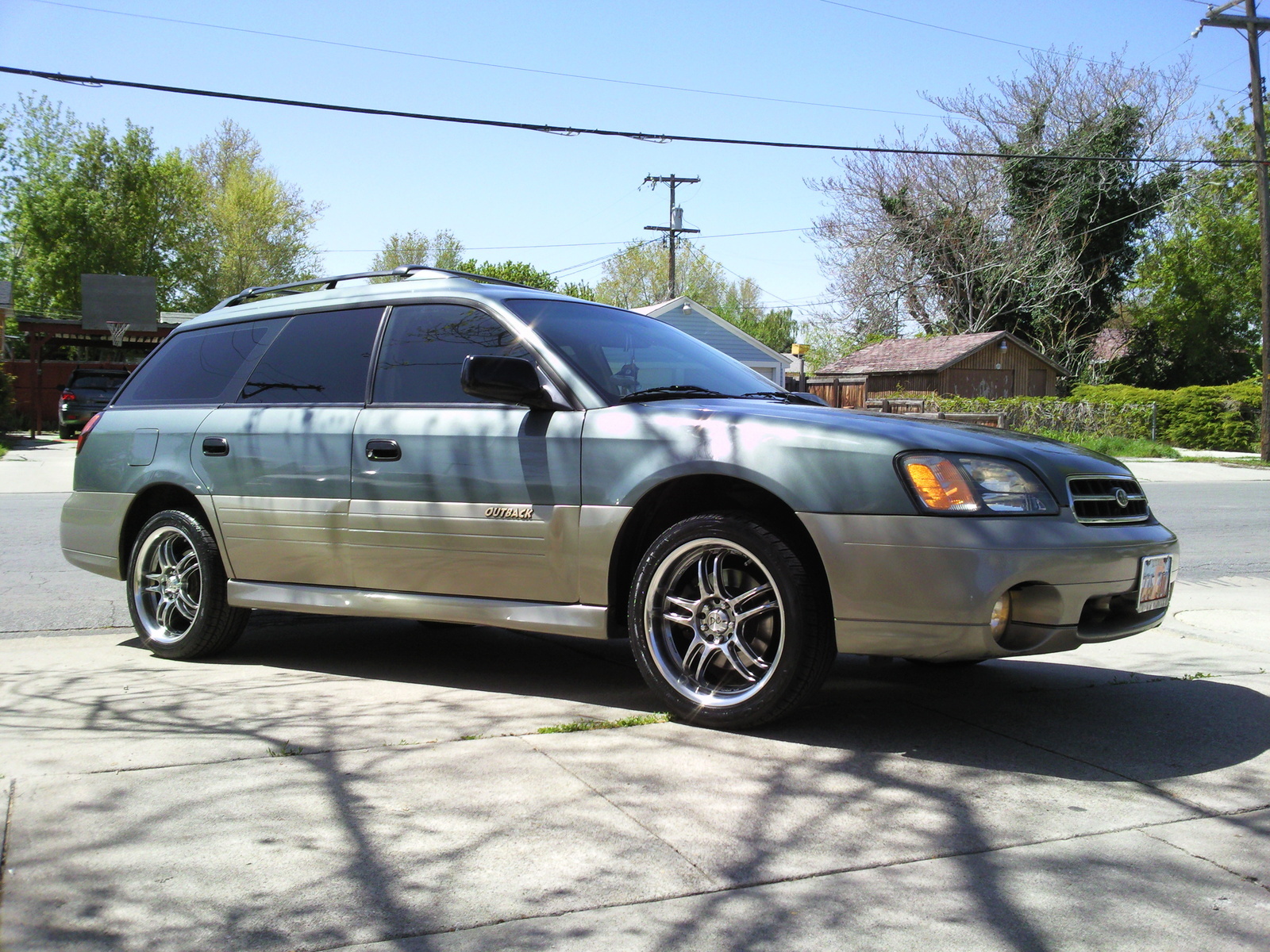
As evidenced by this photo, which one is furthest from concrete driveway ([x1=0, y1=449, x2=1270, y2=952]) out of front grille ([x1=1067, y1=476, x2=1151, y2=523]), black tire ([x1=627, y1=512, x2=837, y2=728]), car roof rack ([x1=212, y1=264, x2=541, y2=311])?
car roof rack ([x1=212, y1=264, x2=541, y2=311])

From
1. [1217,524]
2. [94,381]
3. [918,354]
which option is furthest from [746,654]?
[918,354]

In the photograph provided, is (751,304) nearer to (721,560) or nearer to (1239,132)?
(1239,132)

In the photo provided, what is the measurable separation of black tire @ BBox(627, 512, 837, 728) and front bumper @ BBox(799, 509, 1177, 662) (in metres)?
0.13

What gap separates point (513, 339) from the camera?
4699mm

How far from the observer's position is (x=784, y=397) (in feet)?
16.5

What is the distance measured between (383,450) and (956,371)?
1634 inches

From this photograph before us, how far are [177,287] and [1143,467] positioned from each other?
49.3m

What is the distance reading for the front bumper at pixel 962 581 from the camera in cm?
362

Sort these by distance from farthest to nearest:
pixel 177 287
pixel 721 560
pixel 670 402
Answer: pixel 177 287
pixel 670 402
pixel 721 560

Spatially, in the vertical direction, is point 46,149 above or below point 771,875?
above

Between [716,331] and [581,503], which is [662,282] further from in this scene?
[581,503]

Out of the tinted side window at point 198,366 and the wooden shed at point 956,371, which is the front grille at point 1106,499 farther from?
the wooden shed at point 956,371

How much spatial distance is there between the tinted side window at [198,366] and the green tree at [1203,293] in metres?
46.7

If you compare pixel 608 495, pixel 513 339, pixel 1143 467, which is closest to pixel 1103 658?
pixel 608 495
